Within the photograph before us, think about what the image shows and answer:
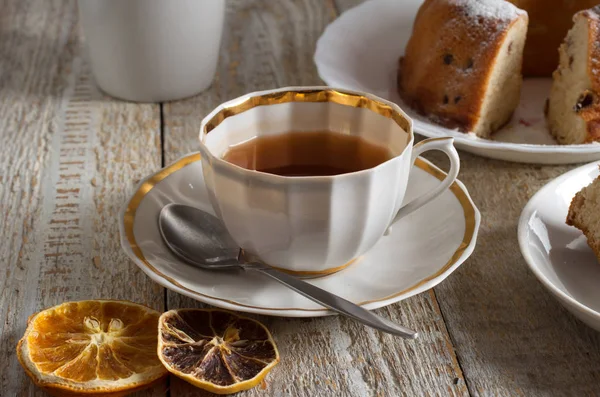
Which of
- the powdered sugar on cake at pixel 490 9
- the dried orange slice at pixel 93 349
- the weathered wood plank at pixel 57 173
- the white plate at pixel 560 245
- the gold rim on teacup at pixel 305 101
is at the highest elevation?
the gold rim on teacup at pixel 305 101

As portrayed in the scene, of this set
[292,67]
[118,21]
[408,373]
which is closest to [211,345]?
[408,373]

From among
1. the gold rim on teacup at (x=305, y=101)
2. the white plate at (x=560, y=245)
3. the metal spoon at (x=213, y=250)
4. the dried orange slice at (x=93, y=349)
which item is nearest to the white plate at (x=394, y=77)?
the white plate at (x=560, y=245)

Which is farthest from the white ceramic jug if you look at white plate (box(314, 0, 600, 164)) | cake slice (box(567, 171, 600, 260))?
cake slice (box(567, 171, 600, 260))

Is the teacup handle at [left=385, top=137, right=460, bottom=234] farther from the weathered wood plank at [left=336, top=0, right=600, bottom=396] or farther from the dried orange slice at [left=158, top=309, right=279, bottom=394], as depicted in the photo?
the dried orange slice at [left=158, top=309, right=279, bottom=394]

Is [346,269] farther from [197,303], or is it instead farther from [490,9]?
[490,9]

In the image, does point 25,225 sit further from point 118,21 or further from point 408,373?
point 408,373

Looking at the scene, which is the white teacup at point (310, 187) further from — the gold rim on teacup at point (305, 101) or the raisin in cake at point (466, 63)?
the raisin in cake at point (466, 63)

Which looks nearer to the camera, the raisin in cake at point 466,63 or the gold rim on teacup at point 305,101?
the gold rim on teacup at point 305,101

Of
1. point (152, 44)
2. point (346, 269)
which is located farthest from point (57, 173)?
point (346, 269)
